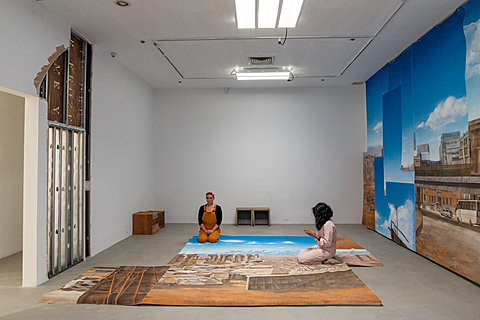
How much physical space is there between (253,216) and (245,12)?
5.36 meters

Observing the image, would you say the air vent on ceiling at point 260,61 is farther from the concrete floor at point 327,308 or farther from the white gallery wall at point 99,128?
the concrete floor at point 327,308

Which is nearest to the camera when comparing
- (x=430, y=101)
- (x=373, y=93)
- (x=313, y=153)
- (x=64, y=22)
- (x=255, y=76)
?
(x=64, y=22)

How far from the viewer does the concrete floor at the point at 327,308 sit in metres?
3.28

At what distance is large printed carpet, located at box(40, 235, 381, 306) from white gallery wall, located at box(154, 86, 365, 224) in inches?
130

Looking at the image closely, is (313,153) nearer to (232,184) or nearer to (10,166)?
(232,184)

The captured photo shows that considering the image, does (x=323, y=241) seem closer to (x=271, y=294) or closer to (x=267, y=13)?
(x=271, y=294)

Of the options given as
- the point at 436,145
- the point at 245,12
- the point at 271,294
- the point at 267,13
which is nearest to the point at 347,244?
the point at 436,145

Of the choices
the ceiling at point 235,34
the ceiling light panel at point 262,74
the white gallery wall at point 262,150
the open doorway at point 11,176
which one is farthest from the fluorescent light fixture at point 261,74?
the open doorway at point 11,176

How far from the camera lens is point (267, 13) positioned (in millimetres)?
4148

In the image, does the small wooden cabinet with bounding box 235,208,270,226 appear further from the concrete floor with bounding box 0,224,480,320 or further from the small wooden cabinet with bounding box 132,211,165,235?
the concrete floor with bounding box 0,224,480,320

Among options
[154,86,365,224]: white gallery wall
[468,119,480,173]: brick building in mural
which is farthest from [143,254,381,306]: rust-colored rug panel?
[154,86,365,224]: white gallery wall

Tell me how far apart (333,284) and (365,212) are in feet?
15.7

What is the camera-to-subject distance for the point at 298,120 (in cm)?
891

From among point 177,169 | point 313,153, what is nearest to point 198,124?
point 177,169
